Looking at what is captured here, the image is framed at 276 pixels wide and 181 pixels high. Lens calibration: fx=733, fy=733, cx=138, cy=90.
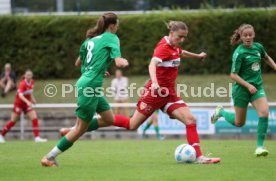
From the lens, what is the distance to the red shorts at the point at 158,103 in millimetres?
11281

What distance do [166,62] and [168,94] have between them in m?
0.50

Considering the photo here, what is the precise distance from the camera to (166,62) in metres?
11.3

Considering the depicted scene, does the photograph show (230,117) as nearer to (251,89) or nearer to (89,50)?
(251,89)

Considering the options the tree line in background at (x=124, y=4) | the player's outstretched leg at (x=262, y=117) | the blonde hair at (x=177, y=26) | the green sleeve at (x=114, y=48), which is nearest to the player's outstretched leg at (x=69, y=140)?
the green sleeve at (x=114, y=48)

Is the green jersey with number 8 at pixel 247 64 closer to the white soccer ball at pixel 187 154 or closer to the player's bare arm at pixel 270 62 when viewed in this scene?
the player's bare arm at pixel 270 62

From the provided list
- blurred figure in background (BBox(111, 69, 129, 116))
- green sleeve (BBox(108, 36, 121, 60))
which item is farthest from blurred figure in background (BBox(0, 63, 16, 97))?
green sleeve (BBox(108, 36, 121, 60))

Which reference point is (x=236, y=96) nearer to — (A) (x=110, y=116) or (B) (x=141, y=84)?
(A) (x=110, y=116)

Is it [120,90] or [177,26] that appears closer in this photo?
[177,26]

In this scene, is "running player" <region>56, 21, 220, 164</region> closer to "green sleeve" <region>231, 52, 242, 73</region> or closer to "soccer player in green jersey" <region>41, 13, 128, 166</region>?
"soccer player in green jersey" <region>41, 13, 128, 166</region>

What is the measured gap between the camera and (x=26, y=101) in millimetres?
19969

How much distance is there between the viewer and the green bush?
2723 cm

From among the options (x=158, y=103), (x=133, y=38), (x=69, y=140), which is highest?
(x=158, y=103)

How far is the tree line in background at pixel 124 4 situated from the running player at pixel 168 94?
17.4 meters

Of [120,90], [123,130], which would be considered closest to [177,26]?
[123,130]
